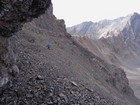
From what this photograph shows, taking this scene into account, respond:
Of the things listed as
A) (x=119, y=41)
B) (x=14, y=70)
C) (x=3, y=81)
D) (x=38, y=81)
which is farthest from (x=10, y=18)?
(x=119, y=41)

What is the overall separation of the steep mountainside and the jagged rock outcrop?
63675 mm

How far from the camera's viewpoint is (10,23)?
41.3ft

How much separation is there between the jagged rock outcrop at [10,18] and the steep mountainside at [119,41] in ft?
209

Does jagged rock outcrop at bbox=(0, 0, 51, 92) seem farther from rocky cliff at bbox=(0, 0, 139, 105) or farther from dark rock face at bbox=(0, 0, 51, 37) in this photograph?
rocky cliff at bbox=(0, 0, 139, 105)

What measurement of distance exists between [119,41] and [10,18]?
106442mm

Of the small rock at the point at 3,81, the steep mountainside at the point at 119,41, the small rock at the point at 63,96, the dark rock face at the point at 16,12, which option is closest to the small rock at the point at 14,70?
the small rock at the point at 3,81

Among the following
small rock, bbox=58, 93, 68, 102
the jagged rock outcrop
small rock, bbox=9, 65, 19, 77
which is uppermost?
the jagged rock outcrop

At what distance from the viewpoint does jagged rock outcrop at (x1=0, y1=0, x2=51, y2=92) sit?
11820 mm

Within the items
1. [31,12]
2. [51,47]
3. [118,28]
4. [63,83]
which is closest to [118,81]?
[51,47]

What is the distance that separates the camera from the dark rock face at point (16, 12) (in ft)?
38.4

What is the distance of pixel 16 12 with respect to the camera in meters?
12.2

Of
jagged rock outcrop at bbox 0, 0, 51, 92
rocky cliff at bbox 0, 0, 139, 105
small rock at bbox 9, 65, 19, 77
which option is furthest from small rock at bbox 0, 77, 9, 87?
small rock at bbox 9, 65, 19, 77

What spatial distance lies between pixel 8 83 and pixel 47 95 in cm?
234

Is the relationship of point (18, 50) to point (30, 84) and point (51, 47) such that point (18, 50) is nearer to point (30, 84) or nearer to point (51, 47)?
point (30, 84)
